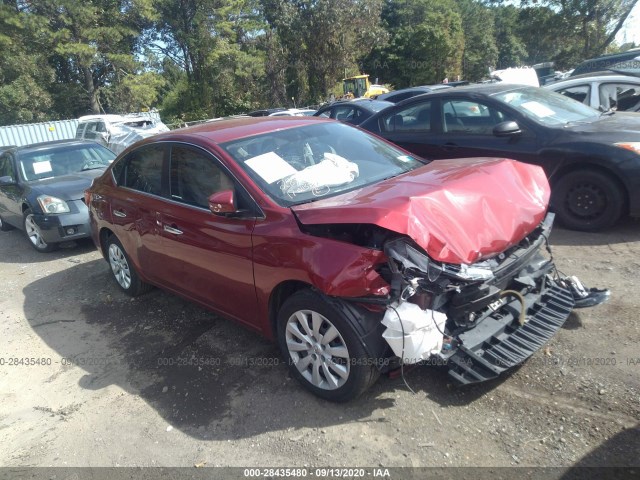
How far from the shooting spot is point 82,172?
782 cm

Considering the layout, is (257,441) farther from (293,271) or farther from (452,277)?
(452,277)

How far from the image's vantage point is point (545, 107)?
232 inches

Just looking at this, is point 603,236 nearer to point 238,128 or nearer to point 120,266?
point 238,128

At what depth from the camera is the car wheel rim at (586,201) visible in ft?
17.1

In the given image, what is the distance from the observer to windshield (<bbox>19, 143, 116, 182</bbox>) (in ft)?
25.1

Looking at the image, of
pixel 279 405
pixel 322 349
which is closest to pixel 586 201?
pixel 322 349

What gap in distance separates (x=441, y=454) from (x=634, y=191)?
3820 mm

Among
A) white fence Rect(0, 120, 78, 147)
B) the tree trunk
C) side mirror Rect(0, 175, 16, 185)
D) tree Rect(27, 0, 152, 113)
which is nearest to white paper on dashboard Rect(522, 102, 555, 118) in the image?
side mirror Rect(0, 175, 16, 185)

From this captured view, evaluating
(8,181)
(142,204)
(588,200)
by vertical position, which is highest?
(142,204)

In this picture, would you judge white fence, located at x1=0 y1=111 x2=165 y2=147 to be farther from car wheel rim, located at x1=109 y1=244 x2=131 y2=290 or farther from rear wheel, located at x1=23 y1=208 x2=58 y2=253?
car wheel rim, located at x1=109 y1=244 x2=131 y2=290

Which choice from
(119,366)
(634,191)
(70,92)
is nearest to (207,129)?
(119,366)

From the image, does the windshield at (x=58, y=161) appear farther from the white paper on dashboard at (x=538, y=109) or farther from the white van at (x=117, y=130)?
the white van at (x=117, y=130)

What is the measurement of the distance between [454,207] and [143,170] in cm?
298

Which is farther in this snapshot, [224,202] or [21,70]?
[21,70]
